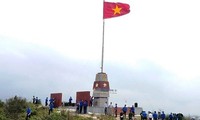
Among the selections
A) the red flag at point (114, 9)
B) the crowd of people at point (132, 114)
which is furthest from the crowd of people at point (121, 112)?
the red flag at point (114, 9)

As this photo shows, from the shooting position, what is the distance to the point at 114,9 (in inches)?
1459

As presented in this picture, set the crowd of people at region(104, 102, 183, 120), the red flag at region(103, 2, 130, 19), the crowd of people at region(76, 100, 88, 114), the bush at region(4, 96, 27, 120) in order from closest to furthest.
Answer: the crowd of people at region(104, 102, 183, 120) → the bush at region(4, 96, 27, 120) → the crowd of people at region(76, 100, 88, 114) → the red flag at region(103, 2, 130, 19)

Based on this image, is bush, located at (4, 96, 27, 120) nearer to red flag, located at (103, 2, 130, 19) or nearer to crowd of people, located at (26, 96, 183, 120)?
crowd of people, located at (26, 96, 183, 120)

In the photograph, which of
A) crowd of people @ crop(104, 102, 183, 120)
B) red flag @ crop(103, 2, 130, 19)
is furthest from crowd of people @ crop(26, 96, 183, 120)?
red flag @ crop(103, 2, 130, 19)

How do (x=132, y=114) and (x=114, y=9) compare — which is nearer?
(x=132, y=114)

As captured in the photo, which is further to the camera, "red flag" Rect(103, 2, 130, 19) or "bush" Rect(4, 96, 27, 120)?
"red flag" Rect(103, 2, 130, 19)

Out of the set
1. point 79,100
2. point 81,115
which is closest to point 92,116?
point 81,115

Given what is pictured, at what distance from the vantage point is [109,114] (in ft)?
108

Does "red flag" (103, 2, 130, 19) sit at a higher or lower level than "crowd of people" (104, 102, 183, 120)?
higher

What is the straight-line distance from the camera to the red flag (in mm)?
36719

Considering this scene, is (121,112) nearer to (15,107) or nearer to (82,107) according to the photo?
(82,107)

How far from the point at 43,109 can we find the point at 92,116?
5.08 metres

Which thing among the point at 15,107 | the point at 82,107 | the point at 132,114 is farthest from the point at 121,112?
the point at 15,107

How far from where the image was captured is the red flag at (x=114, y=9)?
3672cm
